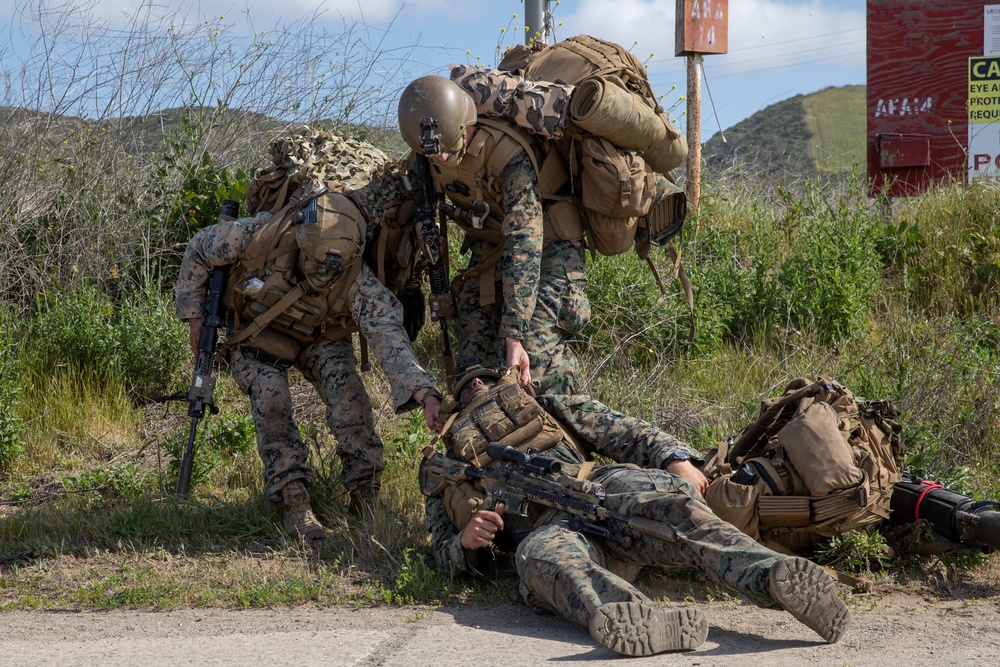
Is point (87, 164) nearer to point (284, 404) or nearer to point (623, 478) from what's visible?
point (284, 404)

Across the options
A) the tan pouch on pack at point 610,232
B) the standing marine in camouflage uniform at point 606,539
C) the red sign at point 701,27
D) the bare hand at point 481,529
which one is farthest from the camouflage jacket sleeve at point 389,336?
the red sign at point 701,27

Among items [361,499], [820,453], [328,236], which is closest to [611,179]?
[328,236]

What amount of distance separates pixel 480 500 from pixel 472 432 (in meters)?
0.28

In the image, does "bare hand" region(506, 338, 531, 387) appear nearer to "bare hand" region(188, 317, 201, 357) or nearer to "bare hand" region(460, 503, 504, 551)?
Result: "bare hand" region(460, 503, 504, 551)

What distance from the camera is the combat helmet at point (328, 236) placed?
442 cm

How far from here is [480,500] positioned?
3.87m

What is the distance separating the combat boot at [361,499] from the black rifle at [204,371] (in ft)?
2.64

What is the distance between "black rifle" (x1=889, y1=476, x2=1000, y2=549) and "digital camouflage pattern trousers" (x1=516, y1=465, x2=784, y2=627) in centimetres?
102

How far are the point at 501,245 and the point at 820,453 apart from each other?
72.5 inches

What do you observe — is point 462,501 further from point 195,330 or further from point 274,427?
point 195,330

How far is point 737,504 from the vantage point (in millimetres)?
3824

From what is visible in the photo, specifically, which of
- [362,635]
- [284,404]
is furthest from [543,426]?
[284,404]

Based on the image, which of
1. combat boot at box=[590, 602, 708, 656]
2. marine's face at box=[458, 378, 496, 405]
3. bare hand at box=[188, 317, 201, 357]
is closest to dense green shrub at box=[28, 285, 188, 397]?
bare hand at box=[188, 317, 201, 357]

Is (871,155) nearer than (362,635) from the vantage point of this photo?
No
